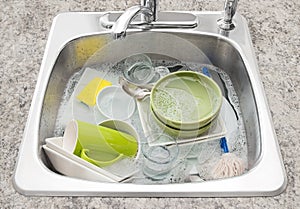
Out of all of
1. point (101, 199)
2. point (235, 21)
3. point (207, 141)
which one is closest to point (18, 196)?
point (101, 199)

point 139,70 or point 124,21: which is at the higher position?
point 124,21

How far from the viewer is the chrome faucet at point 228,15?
3.90 ft

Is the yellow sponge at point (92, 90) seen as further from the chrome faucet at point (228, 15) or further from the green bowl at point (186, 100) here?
the chrome faucet at point (228, 15)

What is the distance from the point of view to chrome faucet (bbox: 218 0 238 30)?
1.19 meters

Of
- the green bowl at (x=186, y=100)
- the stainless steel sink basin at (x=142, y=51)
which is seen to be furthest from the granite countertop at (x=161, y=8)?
the green bowl at (x=186, y=100)

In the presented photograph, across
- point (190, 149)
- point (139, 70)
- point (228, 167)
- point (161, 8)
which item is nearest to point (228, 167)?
point (228, 167)

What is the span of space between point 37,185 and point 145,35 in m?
0.51

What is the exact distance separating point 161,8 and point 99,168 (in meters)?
0.49

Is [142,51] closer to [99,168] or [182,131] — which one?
[182,131]

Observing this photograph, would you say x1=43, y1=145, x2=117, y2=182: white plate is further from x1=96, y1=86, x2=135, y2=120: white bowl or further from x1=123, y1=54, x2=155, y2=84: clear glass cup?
x1=123, y1=54, x2=155, y2=84: clear glass cup

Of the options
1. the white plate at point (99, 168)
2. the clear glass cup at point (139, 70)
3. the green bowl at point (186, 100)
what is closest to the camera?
the white plate at point (99, 168)

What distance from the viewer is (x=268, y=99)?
1068 mm

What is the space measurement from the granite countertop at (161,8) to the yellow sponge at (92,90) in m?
0.14

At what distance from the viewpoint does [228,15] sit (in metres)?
1.22
